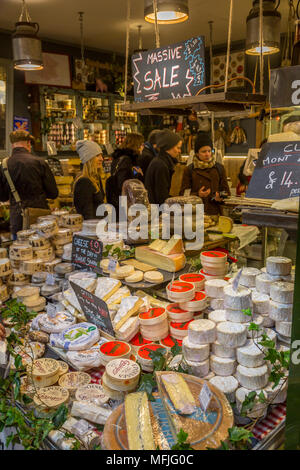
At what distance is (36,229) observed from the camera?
3283mm

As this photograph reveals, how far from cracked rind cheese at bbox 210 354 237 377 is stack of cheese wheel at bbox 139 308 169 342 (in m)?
0.44

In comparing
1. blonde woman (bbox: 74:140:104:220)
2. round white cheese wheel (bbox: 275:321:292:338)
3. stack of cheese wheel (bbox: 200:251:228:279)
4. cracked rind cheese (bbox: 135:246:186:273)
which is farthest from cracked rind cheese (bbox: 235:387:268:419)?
blonde woman (bbox: 74:140:104:220)

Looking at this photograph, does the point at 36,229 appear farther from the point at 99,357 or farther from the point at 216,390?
the point at 216,390

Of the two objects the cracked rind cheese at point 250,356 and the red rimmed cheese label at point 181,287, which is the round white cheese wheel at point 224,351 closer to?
the cracked rind cheese at point 250,356

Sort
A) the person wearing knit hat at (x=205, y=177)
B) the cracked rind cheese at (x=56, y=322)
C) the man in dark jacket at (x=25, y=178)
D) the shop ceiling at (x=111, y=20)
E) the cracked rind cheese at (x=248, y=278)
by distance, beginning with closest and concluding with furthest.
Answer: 1. the cracked rind cheese at (x=248, y=278)
2. the cracked rind cheese at (x=56, y=322)
3. the man in dark jacket at (x=25, y=178)
4. the person wearing knit hat at (x=205, y=177)
5. the shop ceiling at (x=111, y=20)

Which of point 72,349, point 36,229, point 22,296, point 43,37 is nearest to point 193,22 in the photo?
point 43,37

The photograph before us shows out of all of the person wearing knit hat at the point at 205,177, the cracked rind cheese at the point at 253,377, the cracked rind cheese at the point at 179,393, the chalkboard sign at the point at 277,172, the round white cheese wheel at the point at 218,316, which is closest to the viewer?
the cracked rind cheese at the point at 179,393

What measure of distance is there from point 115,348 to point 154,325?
9.6 inches

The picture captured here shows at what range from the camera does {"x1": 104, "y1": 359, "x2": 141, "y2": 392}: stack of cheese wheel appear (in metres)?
1.61

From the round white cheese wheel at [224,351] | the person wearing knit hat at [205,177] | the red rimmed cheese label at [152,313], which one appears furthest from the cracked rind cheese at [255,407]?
the person wearing knit hat at [205,177]

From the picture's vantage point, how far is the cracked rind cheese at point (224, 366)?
1606mm

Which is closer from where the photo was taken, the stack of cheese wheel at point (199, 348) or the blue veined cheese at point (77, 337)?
the stack of cheese wheel at point (199, 348)

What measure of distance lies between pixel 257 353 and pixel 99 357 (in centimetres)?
76

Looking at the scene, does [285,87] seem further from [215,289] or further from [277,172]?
[215,289]
